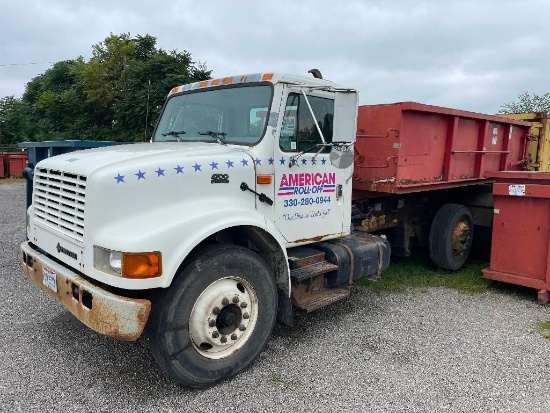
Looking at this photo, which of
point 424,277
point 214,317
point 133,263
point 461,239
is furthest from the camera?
point 461,239

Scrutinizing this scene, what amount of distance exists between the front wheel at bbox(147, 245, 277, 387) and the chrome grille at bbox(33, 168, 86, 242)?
816 mm

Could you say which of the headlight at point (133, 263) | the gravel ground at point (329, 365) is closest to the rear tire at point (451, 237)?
the gravel ground at point (329, 365)

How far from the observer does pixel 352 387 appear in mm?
3395

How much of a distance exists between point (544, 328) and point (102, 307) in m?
4.25

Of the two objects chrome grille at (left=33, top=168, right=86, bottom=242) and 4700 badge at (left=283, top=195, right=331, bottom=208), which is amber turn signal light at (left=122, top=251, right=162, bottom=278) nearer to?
chrome grille at (left=33, top=168, right=86, bottom=242)

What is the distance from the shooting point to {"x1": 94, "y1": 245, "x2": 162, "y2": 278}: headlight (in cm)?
287

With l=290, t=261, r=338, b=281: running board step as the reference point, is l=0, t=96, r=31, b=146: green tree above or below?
above

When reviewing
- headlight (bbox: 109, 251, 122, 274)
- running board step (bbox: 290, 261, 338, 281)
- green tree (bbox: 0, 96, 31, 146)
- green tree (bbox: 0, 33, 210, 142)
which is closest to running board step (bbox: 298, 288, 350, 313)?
running board step (bbox: 290, 261, 338, 281)

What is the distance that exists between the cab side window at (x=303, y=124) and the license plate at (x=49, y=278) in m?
2.08

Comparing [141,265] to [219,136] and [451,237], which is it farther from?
[451,237]

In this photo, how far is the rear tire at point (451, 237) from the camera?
6.43 meters

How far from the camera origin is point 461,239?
669 centimetres

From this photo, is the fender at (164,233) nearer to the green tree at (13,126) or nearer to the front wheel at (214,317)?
the front wheel at (214,317)

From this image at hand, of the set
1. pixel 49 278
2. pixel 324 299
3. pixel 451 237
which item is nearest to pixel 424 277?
pixel 451 237
